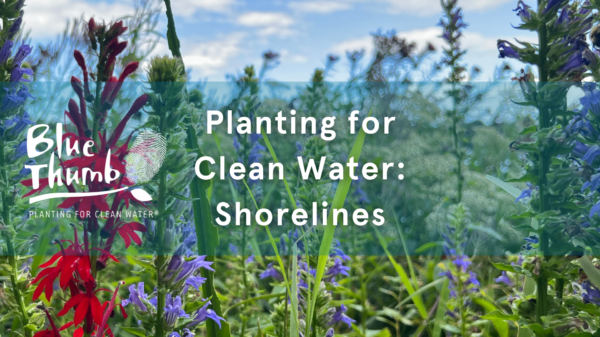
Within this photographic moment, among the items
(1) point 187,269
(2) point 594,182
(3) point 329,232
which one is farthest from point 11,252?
(2) point 594,182

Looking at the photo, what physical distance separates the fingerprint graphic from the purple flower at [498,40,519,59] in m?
0.89

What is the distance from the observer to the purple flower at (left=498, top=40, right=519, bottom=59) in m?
1.15

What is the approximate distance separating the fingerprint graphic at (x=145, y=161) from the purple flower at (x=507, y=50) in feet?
2.92

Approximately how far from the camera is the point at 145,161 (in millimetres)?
1042

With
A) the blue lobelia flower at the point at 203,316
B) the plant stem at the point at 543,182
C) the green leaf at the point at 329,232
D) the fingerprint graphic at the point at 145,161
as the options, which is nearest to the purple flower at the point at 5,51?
the fingerprint graphic at the point at 145,161

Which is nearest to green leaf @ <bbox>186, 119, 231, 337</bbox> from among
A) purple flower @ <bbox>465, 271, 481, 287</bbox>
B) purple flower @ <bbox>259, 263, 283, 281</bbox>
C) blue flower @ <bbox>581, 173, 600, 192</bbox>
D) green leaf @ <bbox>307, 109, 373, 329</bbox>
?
green leaf @ <bbox>307, 109, 373, 329</bbox>

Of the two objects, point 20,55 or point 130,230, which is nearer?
point 130,230

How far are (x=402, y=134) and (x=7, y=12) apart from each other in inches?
137

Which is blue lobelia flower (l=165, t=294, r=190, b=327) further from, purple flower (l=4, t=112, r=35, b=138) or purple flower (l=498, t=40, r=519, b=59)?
purple flower (l=498, t=40, r=519, b=59)

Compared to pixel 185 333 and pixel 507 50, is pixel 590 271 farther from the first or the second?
pixel 185 333

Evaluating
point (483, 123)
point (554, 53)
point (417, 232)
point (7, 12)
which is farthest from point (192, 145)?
point (483, 123)

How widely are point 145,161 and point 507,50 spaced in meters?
0.96

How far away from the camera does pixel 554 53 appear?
1.06 meters

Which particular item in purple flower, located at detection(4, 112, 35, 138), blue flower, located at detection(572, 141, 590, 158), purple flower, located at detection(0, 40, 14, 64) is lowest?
blue flower, located at detection(572, 141, 590, 158)
